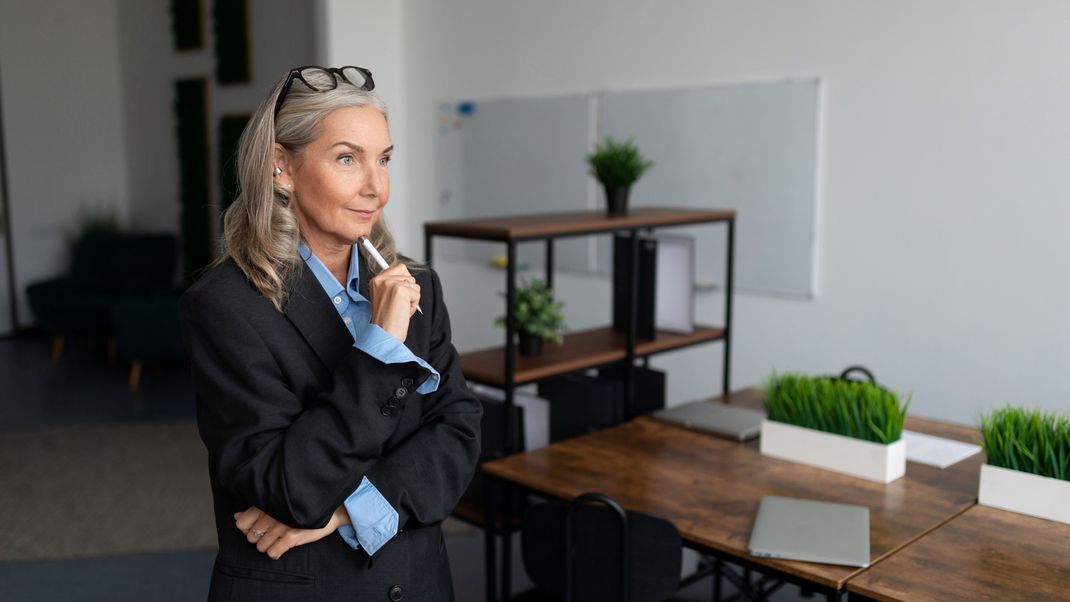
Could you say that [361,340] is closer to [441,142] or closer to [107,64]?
[441,142]

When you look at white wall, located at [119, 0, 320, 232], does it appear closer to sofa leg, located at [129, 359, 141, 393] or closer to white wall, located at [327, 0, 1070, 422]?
sofa leg, located at [129, 359, 141, 393]

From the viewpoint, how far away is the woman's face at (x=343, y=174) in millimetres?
1410

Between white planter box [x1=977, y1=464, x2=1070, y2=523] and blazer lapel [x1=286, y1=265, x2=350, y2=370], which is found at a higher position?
blazer lapel [x1=286, y1=265, x2=350, y2=370]

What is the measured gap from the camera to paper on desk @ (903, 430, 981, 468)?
260 cm

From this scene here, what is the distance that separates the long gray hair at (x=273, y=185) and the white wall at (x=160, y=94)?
6212 millimetres

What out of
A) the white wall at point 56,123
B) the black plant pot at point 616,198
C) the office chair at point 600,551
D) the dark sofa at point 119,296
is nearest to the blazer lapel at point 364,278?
the office chair at point 600,551

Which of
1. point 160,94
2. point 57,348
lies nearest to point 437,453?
point 57,348

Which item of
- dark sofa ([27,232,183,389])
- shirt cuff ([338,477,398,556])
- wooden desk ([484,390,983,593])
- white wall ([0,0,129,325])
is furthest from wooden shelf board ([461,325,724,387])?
white wall ([0,0,129,325])

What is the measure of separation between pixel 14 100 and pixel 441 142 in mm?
4327

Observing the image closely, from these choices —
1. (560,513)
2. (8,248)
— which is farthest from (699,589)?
(8,248)

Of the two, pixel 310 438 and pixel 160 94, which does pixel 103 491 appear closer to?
pixel 310 438

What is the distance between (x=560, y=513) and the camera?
2172 mm

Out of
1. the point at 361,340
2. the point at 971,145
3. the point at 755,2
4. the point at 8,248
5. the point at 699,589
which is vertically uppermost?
the point at 755,2

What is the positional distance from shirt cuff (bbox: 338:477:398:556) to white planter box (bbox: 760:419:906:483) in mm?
1449
